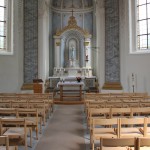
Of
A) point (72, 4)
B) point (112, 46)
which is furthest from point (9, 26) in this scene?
point (72, 4)

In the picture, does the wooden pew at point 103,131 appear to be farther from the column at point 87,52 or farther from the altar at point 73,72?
the column at point 87,52

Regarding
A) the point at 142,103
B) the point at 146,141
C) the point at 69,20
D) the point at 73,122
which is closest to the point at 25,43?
the point at 69,20

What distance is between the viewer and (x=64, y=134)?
8.16m

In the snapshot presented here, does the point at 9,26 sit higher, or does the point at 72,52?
the point at 9,26

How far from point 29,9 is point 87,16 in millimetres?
6396

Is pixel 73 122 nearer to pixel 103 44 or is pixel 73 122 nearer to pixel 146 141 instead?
pixel 146 141

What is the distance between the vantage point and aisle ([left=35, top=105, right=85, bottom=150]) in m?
6.85

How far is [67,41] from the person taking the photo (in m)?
22.6

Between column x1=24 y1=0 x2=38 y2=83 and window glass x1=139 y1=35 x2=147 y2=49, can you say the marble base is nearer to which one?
window glass x1=139 y1=35 x2=147 y2=49

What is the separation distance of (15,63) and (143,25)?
8.63 metres

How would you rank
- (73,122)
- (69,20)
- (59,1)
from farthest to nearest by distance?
(59,1) < (69,20) < (73,122)

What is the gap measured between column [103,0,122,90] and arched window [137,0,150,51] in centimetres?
144

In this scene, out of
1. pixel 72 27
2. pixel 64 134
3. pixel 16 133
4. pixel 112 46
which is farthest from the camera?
pixel 72 27

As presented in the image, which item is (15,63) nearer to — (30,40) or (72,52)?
(30,40)
